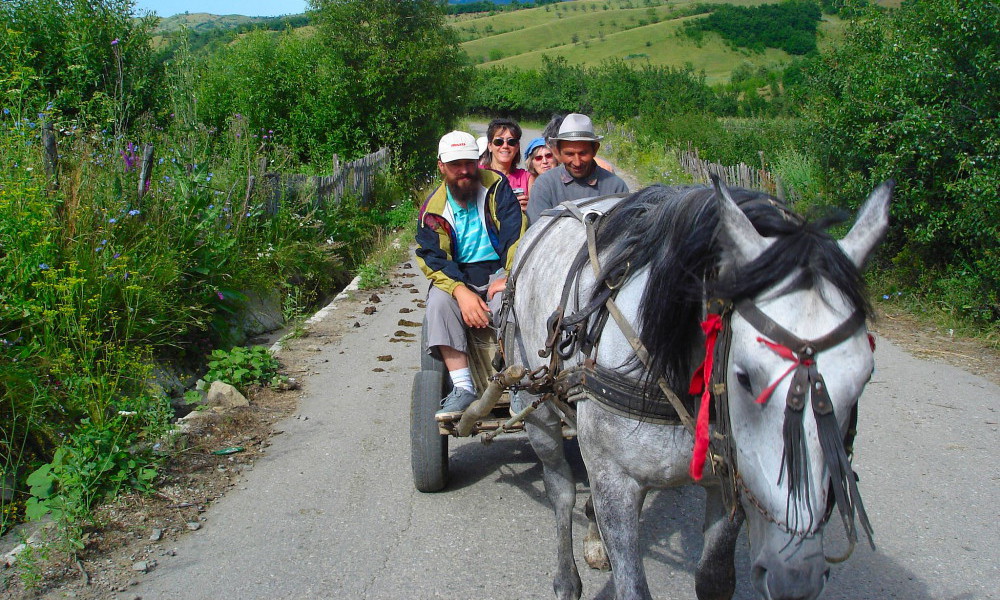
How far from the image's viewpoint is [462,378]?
4215mm

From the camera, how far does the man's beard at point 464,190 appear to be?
4207 millimetres

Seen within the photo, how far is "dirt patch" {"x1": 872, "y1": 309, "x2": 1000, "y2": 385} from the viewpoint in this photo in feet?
22.0

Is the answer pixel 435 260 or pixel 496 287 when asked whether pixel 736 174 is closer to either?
pixel 435 260

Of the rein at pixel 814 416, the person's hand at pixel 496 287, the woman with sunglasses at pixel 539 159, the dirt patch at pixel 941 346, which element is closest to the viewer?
the rein at pixel 814 416

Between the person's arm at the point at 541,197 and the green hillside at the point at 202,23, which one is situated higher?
the green hillside at the point at 202,23

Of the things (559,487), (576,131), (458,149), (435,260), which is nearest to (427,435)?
(435,260)

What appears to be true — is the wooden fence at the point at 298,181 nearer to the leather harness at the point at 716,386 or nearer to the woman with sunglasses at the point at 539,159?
the woman with sunglasses at the point at 539,159

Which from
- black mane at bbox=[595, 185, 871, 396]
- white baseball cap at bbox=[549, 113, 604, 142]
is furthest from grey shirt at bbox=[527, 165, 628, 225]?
black mane at bbox=[595, 185, 871, 396]

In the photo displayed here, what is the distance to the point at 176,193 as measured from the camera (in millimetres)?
6871

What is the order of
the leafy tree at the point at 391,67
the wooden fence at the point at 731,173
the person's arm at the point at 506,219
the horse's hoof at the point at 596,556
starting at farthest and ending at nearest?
1. the leafy tree at the point at 391,67
2. the wooden fence at the point at 731,173
3. the person's arm at the point at 506,219
4. the horse's hoof at the point at 596,556

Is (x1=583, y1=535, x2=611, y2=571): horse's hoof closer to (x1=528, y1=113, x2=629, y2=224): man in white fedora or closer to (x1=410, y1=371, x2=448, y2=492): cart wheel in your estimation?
(x1=410, y1=371, x2=448, y2=492): cart wheel

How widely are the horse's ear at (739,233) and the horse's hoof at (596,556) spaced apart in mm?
2209

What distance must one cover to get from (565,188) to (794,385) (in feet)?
10.9

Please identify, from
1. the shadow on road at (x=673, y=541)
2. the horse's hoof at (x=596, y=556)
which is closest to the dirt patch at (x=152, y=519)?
the shadow on road at (x=673, y=541)
